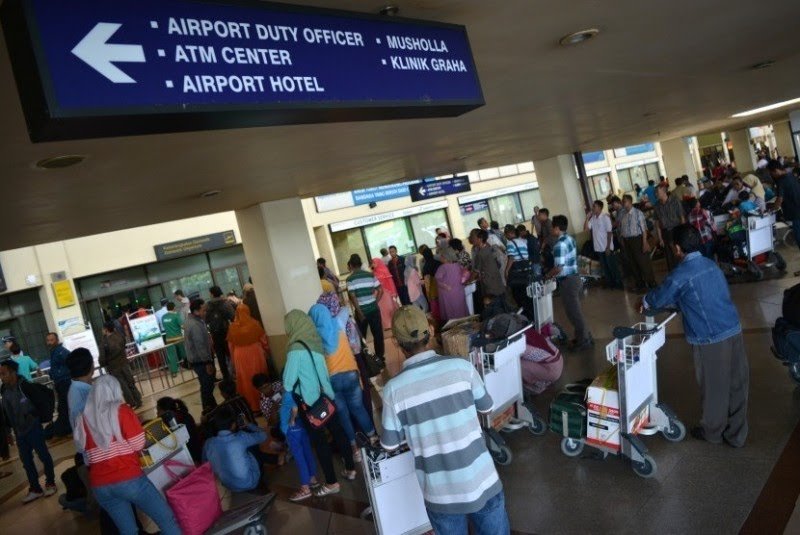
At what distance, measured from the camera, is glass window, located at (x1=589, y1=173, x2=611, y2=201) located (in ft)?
120

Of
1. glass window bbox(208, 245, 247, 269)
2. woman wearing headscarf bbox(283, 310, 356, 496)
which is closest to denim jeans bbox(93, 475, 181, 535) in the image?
woman wearing headscarf bbox(283, 310, 356, 496)

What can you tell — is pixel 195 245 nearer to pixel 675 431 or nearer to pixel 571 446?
pixel 571 446

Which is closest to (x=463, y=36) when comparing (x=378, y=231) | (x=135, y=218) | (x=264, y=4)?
(x=264, y=4)

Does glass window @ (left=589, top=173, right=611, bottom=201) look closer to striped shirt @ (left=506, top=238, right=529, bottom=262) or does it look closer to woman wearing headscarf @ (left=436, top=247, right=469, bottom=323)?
striped shirt @ (left=506, top=238, right=529, bottom=262)

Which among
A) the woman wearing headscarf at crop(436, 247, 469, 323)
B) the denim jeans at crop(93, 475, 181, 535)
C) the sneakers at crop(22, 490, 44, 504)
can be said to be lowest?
the sneakers at crop(22, 490, 44, 504)

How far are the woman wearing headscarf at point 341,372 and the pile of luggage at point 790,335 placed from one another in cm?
380

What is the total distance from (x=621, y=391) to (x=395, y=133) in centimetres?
404

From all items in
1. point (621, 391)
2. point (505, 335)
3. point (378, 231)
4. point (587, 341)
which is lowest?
point (587, 341)

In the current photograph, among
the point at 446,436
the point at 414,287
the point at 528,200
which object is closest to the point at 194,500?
the point at 446,436

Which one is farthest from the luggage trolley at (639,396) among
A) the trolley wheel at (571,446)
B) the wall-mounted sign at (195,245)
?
the wall-mounted sign at (195,245)

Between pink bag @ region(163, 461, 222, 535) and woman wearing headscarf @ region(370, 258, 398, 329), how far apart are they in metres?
7.19

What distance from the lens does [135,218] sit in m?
8.48

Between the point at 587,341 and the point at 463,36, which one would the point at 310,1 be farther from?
the point at 587,341

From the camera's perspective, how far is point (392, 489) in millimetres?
3656
